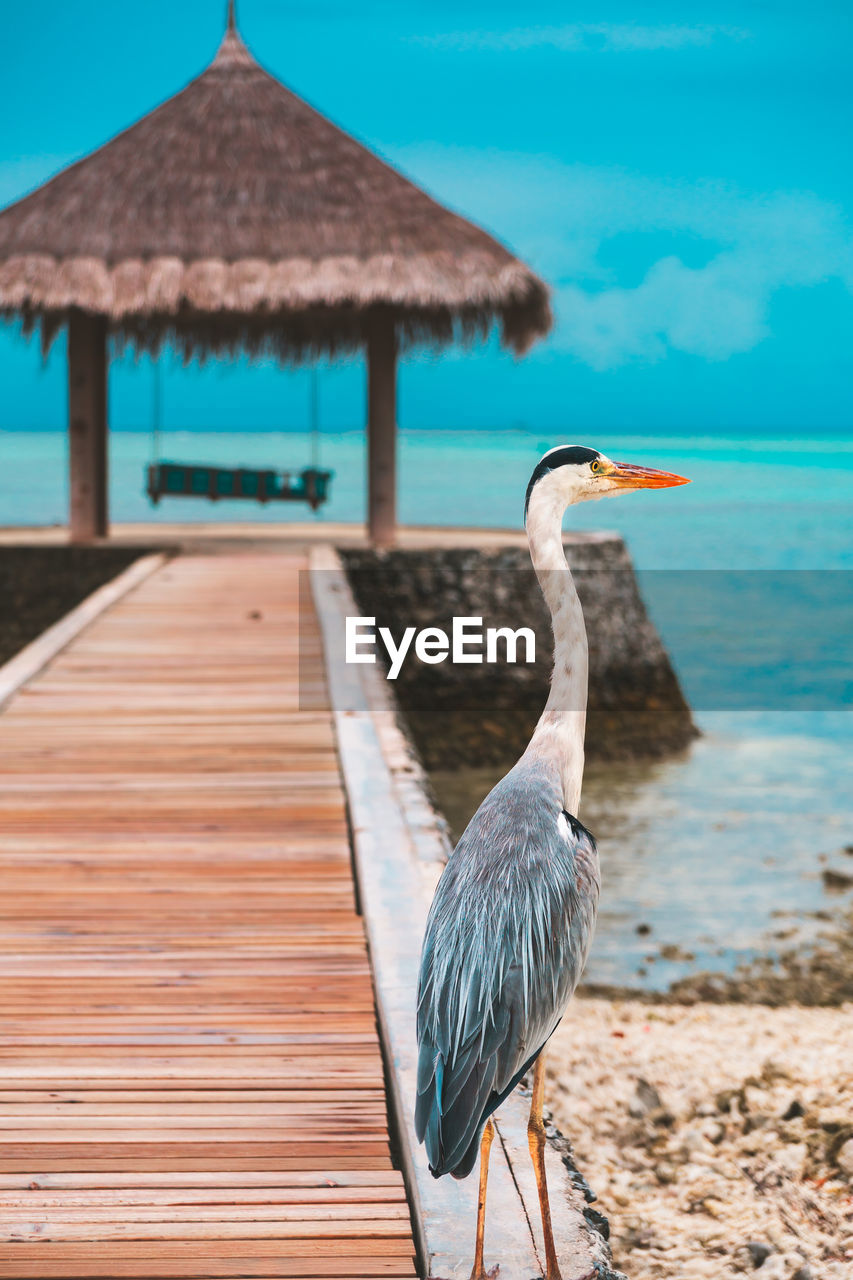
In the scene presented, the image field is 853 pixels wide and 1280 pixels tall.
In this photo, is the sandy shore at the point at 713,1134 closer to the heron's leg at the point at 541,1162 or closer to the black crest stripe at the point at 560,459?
the heron's leg at the point at 541,1162

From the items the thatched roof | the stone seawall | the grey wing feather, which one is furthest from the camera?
the stone seawall

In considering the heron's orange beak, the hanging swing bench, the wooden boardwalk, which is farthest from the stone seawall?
the heron's orange beak

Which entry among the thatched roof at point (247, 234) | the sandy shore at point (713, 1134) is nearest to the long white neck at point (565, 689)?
the sandy shore at point (713, 1134)

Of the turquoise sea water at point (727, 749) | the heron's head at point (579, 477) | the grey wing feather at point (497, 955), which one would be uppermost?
the heron's head at point (579, 477)

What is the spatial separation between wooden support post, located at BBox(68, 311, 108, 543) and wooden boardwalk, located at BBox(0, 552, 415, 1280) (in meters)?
6.11

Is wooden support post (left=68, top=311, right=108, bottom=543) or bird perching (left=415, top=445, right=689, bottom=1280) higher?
wooden support post (left=68, top=311, right=108, bottom=543)

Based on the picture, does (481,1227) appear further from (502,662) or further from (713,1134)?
(502,662)

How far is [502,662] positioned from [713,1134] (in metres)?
7.72

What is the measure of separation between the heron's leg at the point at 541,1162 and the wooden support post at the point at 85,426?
396 inches

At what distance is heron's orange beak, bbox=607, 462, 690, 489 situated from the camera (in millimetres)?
2221

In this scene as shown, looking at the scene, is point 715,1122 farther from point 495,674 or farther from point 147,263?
point 147,263

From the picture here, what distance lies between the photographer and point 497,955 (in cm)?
185

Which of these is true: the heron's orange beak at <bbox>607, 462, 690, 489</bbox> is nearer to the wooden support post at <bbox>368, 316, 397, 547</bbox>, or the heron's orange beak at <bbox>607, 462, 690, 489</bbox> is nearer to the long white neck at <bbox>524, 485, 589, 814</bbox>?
the long white neck at <bbox>524, 485, 589, 814</bbox>

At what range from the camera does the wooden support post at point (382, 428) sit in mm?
11570
